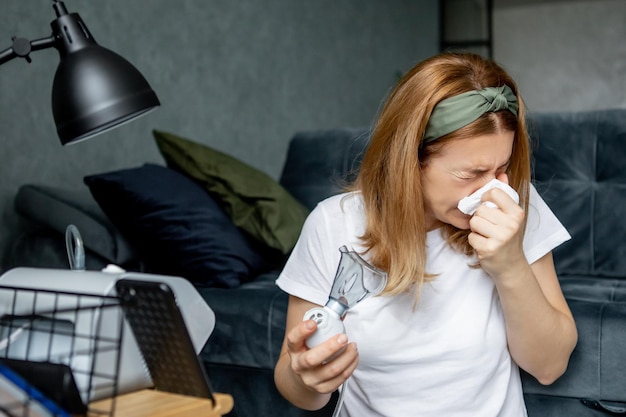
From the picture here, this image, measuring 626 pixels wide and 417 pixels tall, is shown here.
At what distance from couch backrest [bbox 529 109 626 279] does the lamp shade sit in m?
1.31

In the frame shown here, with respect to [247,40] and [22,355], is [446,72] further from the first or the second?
[247,40]

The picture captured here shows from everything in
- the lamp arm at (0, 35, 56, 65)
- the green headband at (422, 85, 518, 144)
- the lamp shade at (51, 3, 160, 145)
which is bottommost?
the green headband at (422, 85, 518, 144)

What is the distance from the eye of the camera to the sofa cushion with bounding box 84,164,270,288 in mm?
2008

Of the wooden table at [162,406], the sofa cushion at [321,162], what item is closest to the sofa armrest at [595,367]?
the wooden table at [162,406]

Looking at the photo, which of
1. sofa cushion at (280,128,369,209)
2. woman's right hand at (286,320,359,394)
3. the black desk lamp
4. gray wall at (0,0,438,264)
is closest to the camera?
woman's right hand at (286,320,359,394)

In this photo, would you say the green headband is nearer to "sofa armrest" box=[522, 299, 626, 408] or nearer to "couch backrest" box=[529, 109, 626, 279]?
"sofa armrest" box=[522, 299, 626, 408]

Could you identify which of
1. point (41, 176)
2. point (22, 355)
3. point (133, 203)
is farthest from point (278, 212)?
point (22, 355)

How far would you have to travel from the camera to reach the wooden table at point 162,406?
2.91ft

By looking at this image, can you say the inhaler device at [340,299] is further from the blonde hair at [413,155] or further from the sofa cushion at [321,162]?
the sofa cushion at [321,162]

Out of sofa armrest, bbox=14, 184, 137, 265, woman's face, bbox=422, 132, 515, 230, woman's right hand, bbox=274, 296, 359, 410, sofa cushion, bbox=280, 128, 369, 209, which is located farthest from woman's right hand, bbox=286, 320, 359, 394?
sofa cushion, bbox=280, 128, 369, 209

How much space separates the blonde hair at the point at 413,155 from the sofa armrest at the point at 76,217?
36.4 inches

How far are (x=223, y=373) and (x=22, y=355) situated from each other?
83cm

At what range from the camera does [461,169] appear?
1213 mm

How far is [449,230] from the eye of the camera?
1.37 meters
